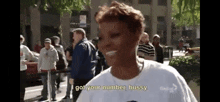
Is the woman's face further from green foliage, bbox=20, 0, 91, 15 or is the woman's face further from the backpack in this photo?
the backpack

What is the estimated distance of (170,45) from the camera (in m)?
3.56

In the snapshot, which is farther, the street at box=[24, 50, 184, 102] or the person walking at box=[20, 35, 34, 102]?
the street at box=[24, 50, 184, 102]

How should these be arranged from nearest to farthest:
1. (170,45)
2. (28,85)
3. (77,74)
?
(77,74) < (170,45) < (28,85)

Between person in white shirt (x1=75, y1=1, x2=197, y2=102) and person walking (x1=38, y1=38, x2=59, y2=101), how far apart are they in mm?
3016

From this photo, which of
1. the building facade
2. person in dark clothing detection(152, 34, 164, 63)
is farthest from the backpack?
person in dark clothing detection(152, 34, 164, 63)

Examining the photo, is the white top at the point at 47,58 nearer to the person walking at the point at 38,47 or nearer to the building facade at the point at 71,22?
the person walking at the point at 38,47

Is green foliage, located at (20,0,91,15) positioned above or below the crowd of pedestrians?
above

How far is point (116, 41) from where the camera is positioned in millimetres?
1605

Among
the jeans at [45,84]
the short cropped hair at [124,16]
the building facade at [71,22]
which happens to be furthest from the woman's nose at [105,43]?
the jeans at [45,84]

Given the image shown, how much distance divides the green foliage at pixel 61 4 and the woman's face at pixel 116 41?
166cm

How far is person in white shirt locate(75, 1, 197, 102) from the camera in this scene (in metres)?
1.56
